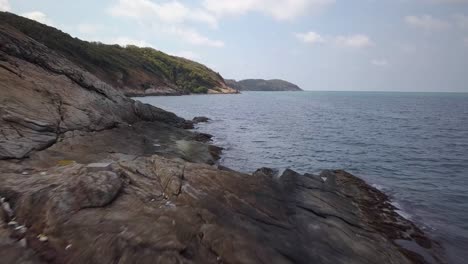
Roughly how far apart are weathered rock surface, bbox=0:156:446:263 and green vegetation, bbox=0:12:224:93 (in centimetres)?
4797

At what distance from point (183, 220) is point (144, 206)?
1.44 m

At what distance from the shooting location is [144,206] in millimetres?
10547

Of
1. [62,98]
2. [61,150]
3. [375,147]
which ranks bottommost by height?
[375,147]

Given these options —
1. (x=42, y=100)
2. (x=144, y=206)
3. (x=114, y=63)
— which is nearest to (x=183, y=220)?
(x=144, y=206)

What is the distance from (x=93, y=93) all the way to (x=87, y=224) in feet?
60.7

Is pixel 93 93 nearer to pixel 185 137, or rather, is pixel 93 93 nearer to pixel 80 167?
pixel 185 137

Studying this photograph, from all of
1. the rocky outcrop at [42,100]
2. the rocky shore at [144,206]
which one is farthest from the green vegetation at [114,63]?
the rocky shore at [144,206]

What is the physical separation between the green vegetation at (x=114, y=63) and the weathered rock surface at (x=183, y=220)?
4797cm

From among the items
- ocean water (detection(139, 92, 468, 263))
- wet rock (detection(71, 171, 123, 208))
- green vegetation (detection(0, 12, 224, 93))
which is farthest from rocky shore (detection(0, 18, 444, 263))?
green vegetation (detection(0, 12, 224, 93))

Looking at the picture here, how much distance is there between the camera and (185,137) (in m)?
30.3

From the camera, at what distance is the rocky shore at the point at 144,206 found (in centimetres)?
875

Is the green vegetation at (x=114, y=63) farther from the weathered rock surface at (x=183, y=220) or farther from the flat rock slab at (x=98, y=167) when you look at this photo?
the weathered rock surface at (x=183, y=220)

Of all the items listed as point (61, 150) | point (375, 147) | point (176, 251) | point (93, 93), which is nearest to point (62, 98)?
point (93, 93)

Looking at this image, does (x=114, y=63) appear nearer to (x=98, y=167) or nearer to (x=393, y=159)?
(x=393, y=159)
